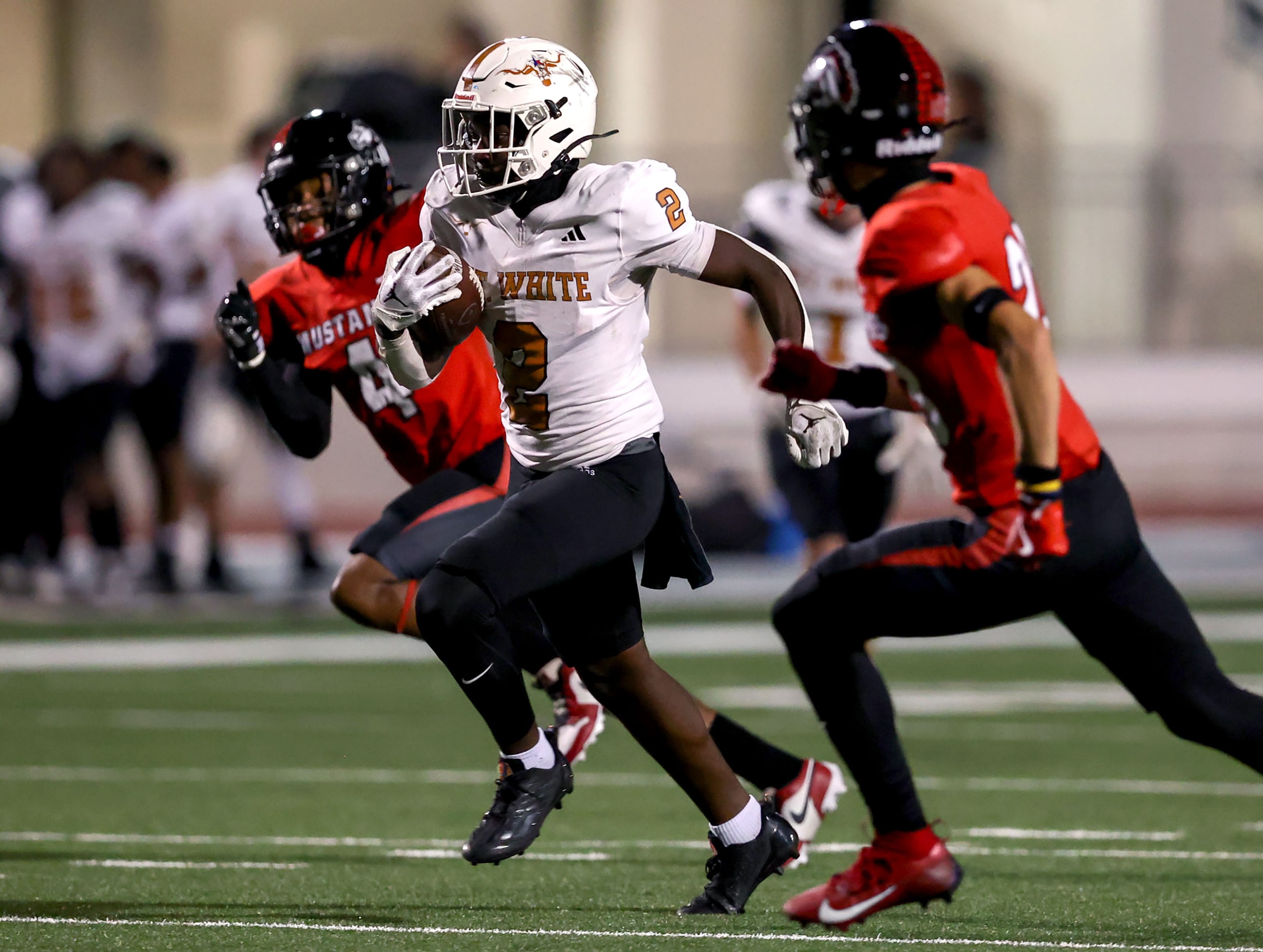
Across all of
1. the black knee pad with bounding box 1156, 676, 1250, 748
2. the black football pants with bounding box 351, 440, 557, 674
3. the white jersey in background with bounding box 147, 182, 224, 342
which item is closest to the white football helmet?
the black football pants with bounding box 351, 440, 557, 674

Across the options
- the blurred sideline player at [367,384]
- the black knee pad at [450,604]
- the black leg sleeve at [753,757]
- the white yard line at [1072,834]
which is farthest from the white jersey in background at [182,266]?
the black knee pad at [450,604]

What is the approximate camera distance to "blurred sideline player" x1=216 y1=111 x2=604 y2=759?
5.84 m

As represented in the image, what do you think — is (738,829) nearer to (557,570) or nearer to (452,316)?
Result: (557,570)

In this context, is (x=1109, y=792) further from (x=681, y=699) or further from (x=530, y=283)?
(x=530, y=283)

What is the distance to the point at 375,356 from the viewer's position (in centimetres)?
590

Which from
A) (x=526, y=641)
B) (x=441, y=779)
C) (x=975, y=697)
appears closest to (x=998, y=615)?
(x=526, y=641)

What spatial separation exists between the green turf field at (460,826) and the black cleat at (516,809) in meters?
0.16

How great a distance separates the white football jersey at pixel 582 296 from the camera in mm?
4848

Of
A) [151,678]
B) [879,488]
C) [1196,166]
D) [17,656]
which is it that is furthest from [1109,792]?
[1196,166]

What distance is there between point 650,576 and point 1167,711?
111 centimetres

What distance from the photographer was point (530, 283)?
4.86m

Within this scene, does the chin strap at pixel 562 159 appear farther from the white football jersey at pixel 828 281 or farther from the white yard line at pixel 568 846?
the white football jersey at pixel 828 281

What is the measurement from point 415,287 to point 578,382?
40 centimetres

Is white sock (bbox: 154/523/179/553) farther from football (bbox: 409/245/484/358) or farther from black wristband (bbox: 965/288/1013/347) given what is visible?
black wristband (bbox: 965/288/1013/347)
